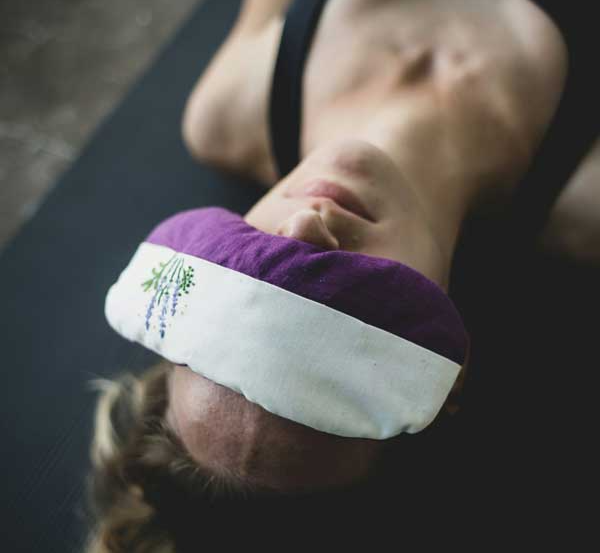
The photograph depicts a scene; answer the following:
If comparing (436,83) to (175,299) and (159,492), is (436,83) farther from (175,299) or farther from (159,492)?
(159,492)

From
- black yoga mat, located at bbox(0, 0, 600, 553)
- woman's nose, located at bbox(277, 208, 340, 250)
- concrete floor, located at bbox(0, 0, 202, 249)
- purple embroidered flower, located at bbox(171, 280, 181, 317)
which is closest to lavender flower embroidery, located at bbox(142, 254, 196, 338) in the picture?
purple embroidered flower, located at bbox(171, 280, 181, 317)

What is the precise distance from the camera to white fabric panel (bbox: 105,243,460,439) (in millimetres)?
489

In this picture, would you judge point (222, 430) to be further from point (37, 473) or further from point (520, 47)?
point (520, 47)

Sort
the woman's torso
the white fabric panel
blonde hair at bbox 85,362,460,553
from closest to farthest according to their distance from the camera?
1. the white fabric panel
2. blonde hair at bbox 85,362,460,553
3. the woman's torso

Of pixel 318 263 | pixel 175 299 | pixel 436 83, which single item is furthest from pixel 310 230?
pixel 436 83

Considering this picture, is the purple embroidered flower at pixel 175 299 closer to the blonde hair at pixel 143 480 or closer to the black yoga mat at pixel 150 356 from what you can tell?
the blonde hair at pixel 143 480

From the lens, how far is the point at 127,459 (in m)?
0.69

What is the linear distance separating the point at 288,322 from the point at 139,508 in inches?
14.6

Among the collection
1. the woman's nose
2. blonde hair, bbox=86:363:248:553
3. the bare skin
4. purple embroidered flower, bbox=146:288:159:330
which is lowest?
blonde hair, bbox=86:363:248:553

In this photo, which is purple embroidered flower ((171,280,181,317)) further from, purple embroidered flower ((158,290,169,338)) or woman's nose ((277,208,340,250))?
woman's nose ((277,208,340,250))

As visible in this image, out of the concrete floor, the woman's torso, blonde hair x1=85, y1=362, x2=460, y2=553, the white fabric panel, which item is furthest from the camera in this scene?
the concrete floor

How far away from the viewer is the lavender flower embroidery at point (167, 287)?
0.53 m

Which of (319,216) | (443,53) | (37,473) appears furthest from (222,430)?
(443,53)

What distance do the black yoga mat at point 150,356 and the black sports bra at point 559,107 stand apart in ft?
0.34
